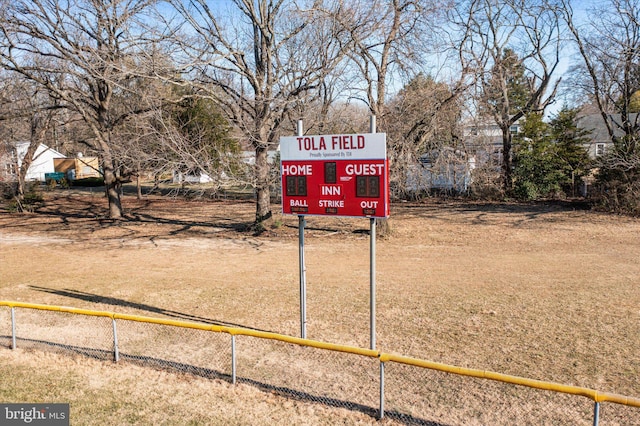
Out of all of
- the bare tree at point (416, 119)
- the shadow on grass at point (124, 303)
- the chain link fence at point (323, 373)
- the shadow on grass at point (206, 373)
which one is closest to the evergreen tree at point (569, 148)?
the bare tree at point (416, 119)

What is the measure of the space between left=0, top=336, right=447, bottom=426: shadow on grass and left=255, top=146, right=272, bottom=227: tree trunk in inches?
541

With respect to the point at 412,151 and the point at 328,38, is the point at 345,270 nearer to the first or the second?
the point at 412,151

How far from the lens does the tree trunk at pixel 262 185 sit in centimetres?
2247

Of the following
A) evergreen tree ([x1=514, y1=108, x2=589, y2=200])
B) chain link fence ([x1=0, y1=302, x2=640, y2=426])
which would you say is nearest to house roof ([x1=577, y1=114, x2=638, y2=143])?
evergreen tree ([x1=514, y1=108, x2=589, y2=200])

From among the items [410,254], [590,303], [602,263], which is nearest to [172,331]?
[590,303]

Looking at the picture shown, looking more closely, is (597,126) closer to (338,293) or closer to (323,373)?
(338,293)

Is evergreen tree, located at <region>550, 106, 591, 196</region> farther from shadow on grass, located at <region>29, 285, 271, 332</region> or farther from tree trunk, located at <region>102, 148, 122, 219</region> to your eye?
shadow on grass, located at <region>29, 285, 271, 332</region>

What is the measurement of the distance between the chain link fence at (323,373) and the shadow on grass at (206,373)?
1 cm

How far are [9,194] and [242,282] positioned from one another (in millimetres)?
29146

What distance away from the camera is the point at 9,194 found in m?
35.5

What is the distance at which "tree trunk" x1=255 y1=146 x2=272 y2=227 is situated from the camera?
73.7 feet

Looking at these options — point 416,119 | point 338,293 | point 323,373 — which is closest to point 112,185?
point 416,119

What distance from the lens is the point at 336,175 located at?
855 centimetres

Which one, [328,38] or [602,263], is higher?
[328,38]
